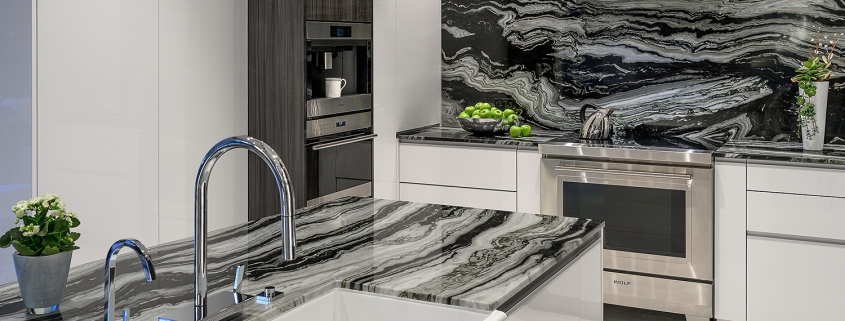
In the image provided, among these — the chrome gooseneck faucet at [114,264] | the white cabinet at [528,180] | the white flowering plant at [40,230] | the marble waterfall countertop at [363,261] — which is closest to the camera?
the chrome gooseneck faucet at [114,264]

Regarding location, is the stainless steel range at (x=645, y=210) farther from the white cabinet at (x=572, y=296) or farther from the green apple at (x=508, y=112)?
the white cabinet at (x=572, y=296)

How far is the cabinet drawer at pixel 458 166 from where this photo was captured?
411 centimetres

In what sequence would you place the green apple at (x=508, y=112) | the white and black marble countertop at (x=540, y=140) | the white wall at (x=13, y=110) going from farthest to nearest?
the green apple at (x=508, y=112) → the white and black marble countertop at (x=540, y=140) → the white wall at (x=13, y=110)

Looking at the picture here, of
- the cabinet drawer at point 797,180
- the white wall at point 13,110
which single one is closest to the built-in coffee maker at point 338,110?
the white wall at point 13,110

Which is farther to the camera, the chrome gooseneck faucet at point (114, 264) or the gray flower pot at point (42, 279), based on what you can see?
the gray flower pot at point (42, 279)

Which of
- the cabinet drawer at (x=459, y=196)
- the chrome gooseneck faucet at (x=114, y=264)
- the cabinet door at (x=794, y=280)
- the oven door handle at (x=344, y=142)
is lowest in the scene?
the cabinet door at (x=794, y=280)

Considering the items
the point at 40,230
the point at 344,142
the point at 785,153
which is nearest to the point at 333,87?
the point at 344,142

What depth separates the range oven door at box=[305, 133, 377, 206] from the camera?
3629 mm

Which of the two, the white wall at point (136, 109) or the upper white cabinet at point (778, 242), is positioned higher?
the white wall at point (136, 109)

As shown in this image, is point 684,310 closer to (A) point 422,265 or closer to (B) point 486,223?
(B) point 486,223

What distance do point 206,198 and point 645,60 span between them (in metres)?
3.53

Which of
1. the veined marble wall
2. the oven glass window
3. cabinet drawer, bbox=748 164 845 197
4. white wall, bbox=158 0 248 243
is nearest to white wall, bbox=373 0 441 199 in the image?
the veined marble wall

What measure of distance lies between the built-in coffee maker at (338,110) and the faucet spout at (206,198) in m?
2.22

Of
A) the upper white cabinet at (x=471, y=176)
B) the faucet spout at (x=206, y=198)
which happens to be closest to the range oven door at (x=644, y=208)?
the upper white cabinet at (x=471, y=176)
